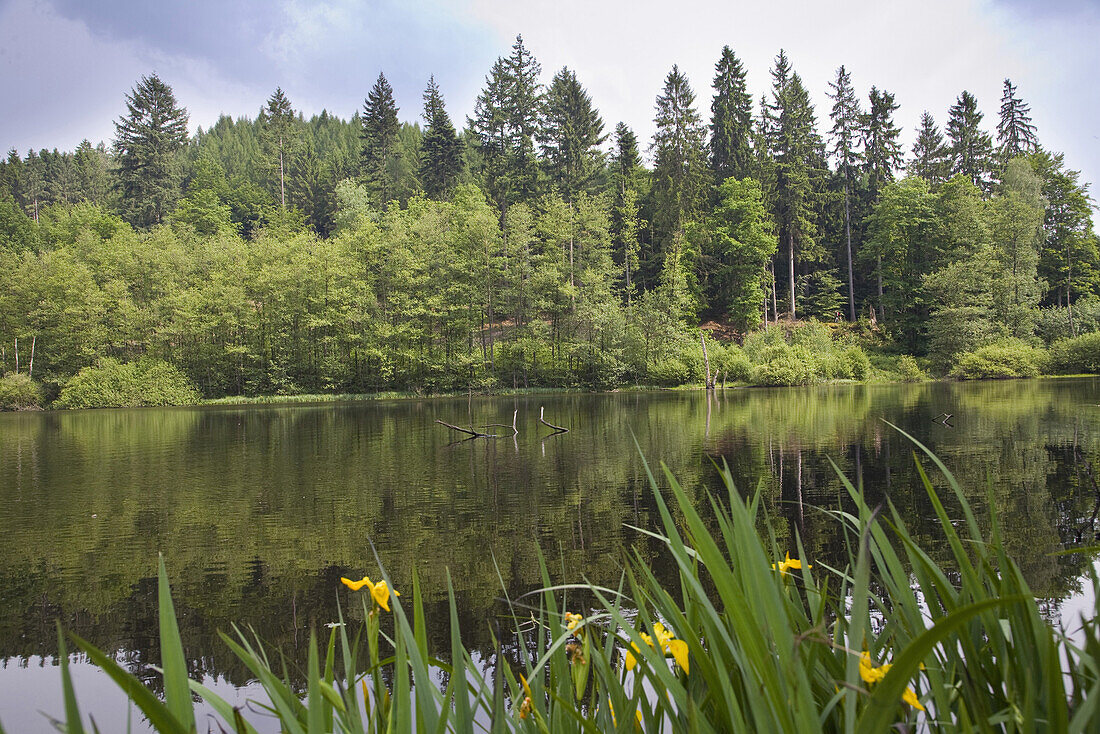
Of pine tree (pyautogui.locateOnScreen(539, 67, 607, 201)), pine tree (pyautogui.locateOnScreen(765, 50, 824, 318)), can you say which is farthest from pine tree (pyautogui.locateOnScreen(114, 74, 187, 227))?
pine tree (pyautogui.locateOnScreen(765, 50, 824, 318))

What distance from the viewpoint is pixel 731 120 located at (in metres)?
53.4

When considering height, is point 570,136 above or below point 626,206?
above

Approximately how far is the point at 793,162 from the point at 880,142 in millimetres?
7770

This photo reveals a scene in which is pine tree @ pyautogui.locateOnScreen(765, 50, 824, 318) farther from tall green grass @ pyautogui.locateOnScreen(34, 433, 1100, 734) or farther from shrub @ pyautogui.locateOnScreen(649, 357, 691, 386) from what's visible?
tall green grass @ pyautogui.locateOnScreen(34, 433, 1100, 734)

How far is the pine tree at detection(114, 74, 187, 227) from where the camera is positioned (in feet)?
209

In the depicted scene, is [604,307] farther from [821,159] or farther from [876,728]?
[876,728]

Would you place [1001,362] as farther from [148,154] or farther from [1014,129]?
[148,154]

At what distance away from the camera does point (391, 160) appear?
6938 centimetres

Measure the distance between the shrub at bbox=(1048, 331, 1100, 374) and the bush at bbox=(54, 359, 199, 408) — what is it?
150 ft

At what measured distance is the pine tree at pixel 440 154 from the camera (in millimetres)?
58031

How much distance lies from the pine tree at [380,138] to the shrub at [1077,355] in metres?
49.9

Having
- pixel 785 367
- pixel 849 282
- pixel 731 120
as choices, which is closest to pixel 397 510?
pixel 785 367

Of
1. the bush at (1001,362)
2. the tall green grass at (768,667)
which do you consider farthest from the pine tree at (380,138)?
the tall green grass at (768,667)

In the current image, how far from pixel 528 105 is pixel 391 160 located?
19.2 metres
